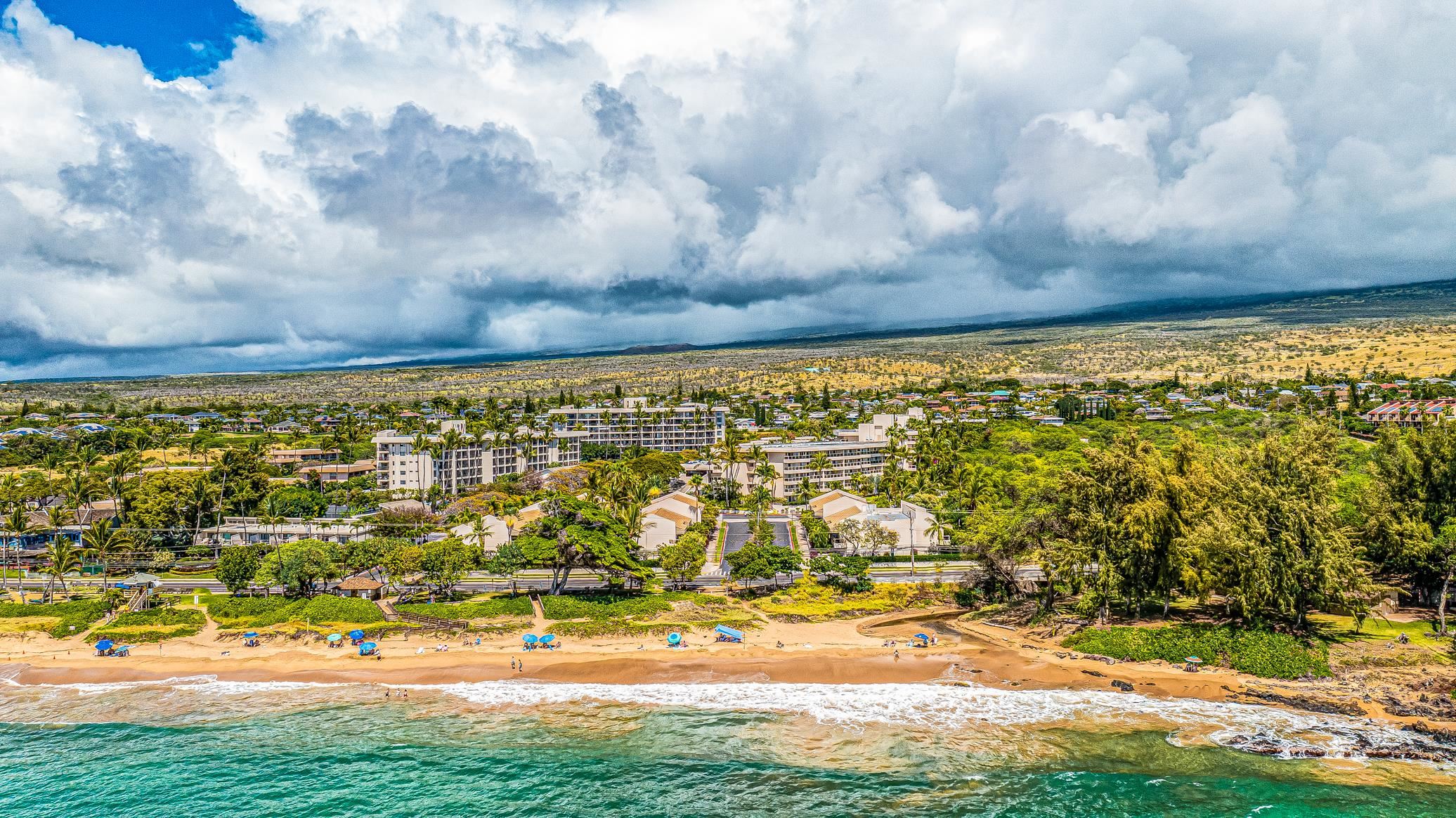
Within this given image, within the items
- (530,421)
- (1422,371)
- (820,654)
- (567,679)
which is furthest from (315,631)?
(1422,371)

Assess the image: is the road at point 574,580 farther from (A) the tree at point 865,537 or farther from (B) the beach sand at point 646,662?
(B) the beach sand at point 646,662

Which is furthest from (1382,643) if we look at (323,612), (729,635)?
(323,612)

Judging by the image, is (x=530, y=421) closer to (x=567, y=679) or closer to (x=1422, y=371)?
(x=567, y=679)

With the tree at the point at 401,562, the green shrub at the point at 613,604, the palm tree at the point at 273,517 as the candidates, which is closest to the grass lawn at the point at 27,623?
the palm tree at the point at 273,517

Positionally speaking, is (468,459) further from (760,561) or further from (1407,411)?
(1407,411)

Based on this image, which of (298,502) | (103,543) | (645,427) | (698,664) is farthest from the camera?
(645,427)

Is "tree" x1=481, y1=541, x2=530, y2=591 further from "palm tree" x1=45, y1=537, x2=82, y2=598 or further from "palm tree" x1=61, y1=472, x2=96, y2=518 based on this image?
"palm tree" x1=61, y1=472, x2=96, y2=518

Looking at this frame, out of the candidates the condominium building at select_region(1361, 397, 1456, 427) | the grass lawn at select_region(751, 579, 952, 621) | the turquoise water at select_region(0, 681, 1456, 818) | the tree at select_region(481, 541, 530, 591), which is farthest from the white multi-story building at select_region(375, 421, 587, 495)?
the condominium building at select_region(1361, 397, 1456, 427)
